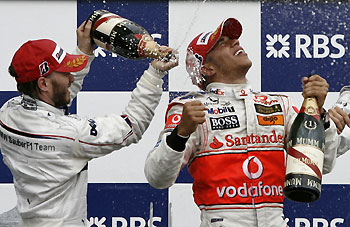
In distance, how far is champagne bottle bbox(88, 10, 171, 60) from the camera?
2.89 meters

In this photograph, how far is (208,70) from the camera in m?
2.99

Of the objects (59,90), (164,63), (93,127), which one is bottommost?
(93,127)

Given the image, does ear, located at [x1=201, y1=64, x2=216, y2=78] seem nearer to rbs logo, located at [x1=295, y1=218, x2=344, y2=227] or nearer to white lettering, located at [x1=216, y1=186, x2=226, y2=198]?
white lettering, located at [x1=216, y1=186, x2=226, y2=198]

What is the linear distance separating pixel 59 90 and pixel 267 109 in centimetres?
76

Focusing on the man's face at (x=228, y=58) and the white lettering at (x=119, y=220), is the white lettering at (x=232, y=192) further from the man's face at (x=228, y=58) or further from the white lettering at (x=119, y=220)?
the white lettering at (x=119, y=220)

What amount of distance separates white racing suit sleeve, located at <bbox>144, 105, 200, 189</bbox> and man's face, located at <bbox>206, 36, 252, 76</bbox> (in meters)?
0.29

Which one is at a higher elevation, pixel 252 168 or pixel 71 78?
pixel 71 78

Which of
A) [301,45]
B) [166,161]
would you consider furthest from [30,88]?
[301,45]

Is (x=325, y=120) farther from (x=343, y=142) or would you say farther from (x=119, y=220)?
(x=119, y=220)

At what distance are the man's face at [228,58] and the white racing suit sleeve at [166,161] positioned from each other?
29 cm

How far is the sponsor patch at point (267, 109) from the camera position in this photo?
9.34 ft

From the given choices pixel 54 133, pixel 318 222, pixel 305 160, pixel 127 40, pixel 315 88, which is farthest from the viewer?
pixel 318 222

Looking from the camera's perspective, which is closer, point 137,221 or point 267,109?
point 267,109

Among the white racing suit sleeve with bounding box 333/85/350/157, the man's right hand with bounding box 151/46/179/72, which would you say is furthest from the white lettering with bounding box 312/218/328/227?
the man's right hand with bounding box 151/46/179/72
